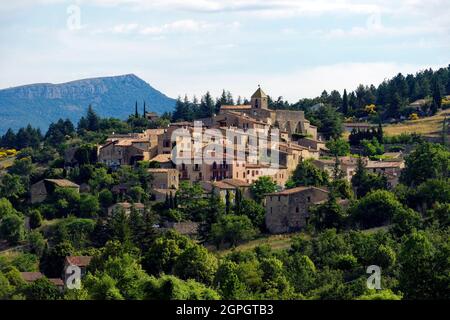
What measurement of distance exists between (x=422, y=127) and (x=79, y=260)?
147 feet

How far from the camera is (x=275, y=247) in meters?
57.4

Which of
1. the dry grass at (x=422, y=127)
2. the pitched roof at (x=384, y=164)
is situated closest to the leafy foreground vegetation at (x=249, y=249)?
the pitched roof at (x=384, y=164)

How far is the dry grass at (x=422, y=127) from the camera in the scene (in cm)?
9125

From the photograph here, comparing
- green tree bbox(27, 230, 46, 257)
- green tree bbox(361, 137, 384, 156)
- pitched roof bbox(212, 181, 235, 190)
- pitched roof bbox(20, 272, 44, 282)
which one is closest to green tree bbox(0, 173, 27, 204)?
green tree bbox(27, 230, 46, 257)

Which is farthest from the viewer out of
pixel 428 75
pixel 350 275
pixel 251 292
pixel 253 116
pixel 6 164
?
pixel 428 75

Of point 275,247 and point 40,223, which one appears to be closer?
point 275,247

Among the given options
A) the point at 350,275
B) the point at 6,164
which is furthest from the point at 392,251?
the point at 6,164

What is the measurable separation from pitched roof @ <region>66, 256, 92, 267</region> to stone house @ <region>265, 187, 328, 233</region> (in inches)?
417

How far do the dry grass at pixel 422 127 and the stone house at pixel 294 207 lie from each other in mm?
27851

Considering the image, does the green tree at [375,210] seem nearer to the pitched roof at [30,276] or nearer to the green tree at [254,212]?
the green tree at [254,212]

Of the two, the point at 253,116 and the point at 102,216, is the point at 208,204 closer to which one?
the point at 102,216

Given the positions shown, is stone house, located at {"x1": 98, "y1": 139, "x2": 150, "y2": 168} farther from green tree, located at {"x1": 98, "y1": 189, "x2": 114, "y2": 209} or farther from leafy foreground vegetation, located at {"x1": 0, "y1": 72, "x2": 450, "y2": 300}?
green tree, located at {"x1": 98, "y1": 189, "x2": 114, "y2": 209}

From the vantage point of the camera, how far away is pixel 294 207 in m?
61.9

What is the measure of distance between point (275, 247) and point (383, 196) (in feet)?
20.8
